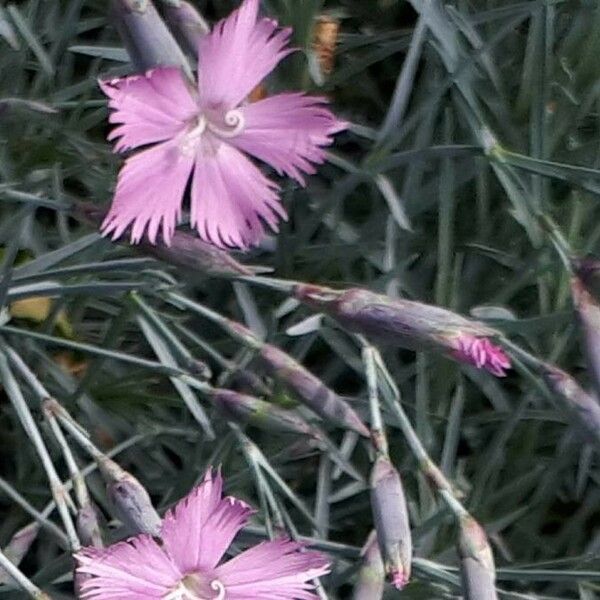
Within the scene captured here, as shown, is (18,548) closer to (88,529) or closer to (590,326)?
(88,529)

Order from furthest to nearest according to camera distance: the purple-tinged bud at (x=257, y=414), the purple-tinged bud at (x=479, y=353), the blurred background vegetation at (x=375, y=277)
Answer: the blurred background vegetation at (x=375, y=277), the purple-tinged bud at (x=257, y=414), the purple-tinged bud at (x=479, y=353)

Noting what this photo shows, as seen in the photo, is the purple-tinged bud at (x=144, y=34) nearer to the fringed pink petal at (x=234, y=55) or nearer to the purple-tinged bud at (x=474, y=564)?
the fringed pink petal at (x=234, y=55)

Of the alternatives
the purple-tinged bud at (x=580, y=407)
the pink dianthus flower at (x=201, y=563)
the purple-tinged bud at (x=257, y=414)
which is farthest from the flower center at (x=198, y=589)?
the purple-tinged bud at (x=580, y=407)

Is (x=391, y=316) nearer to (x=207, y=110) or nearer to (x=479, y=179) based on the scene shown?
(x=207, y=110)

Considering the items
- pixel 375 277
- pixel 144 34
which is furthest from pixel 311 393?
pixel 375 277

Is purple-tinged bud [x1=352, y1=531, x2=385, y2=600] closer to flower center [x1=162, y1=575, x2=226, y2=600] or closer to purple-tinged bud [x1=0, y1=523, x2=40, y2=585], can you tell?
flower center [x1=162, y1=575, x2=226, y2=600]

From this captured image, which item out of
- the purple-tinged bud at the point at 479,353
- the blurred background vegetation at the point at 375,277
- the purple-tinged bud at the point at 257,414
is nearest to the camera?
the purple-tinged bud at the point at 479,353

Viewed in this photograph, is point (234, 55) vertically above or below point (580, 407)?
above

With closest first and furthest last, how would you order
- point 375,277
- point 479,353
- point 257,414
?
point 479,353 → point 257,414 → point 375,277
